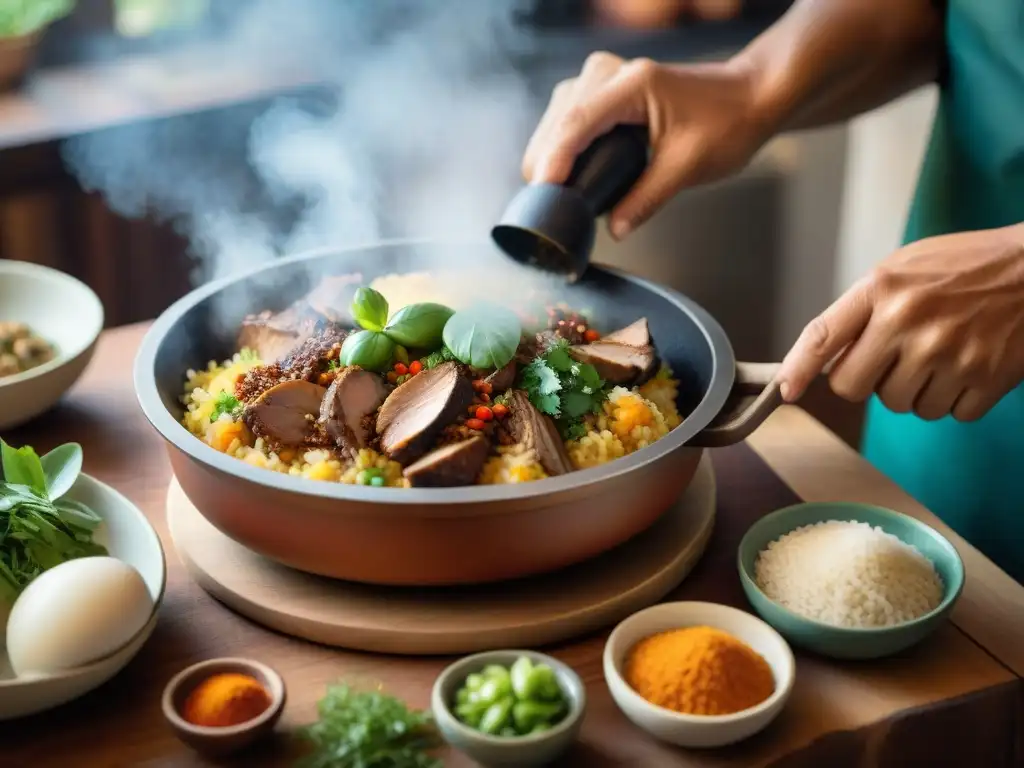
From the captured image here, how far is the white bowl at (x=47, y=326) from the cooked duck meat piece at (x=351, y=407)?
65cm

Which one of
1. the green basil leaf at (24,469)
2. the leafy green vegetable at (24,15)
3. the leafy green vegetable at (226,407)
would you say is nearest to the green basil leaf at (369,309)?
the leafy green vegetable at (226,407)

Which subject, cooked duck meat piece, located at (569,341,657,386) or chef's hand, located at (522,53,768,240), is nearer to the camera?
cooked duck meat piece, located at (569,341,657,386)

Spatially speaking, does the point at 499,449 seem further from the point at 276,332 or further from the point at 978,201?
the point at 978,201

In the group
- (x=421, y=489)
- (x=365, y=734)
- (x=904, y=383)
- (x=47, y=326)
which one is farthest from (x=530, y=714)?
(x=47, y=326)

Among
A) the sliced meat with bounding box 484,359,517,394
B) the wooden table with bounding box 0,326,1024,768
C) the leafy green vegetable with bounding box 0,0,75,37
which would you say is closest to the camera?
the wooden table with bounding box 0,326,1024,768

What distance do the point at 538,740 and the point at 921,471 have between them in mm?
1518

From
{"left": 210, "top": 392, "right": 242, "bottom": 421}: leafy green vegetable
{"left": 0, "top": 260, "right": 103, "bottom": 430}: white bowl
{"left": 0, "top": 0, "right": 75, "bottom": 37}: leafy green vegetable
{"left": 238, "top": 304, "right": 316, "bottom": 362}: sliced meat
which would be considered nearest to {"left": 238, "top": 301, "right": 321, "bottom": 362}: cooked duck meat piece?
{"left": 238, "top": 304, "right": 316, "bottom": 362}: sliced meat

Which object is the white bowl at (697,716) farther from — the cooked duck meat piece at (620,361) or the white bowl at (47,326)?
the white bowl at (47,326)

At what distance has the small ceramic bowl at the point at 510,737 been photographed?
128cm

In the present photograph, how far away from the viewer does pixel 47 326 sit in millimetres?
2320

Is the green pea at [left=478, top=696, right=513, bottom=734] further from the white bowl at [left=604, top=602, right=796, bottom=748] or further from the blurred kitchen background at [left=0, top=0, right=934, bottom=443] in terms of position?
the blurred kitchen background at [left=0, top=0, right=934, bottom=443]

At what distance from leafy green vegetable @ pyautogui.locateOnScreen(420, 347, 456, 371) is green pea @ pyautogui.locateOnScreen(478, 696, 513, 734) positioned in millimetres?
597

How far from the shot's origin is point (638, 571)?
1706mm

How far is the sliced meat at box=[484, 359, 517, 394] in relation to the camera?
175cm
